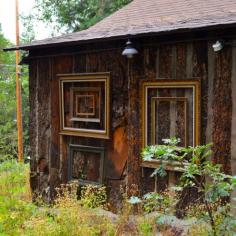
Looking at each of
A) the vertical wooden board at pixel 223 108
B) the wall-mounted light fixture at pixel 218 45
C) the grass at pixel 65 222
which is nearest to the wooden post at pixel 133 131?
the grass at pixel 65 222

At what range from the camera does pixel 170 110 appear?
15.5ft

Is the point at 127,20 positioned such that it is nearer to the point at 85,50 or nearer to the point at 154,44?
the point at 85,50

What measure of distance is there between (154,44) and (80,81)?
4.42 feet

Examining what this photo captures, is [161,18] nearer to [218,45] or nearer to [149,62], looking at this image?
Result: [149,62]

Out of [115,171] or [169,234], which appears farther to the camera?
[115,171]

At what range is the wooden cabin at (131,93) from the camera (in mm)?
4340

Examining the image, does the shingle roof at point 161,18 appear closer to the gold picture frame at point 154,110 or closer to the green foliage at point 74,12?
the gold picture frame at point 154,110

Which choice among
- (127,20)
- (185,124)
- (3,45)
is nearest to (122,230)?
(185,124)

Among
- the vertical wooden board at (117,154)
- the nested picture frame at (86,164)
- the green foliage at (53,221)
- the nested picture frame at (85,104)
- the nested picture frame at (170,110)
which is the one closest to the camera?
the green foliage at (53,221)

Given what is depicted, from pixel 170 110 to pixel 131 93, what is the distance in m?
0.63

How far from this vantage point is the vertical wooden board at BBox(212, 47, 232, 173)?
4.25 meters

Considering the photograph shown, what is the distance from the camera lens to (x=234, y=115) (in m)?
4.21

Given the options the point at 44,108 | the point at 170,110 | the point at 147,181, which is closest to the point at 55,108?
the point at 44,108

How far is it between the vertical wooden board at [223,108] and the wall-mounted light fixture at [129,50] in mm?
1013
